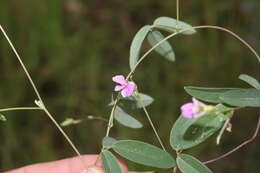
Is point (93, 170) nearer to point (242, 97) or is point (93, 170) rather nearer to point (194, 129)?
point (194, 129)

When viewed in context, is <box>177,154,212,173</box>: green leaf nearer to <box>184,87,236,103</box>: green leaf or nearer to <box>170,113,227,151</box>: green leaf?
<box>170,113,227,151</box>: green leaf

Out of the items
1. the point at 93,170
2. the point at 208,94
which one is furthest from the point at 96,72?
the point at 208,94

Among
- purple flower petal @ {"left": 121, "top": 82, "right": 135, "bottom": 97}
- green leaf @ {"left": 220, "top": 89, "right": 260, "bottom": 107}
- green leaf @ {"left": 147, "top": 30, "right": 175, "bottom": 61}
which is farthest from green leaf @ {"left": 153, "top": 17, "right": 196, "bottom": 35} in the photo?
green leaf @ {"left": 220, "top": 89, "right": 260, "bottom": 107}

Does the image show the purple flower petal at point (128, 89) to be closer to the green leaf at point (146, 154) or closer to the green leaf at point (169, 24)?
the green leaf at point (146, 154)

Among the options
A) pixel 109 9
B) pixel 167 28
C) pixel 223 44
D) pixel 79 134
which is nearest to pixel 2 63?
pixel 79 134

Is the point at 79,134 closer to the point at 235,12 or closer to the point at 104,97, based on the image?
the point at 104,97

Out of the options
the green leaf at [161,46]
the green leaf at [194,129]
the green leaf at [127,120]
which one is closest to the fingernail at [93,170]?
the green leaf at [127,120]
